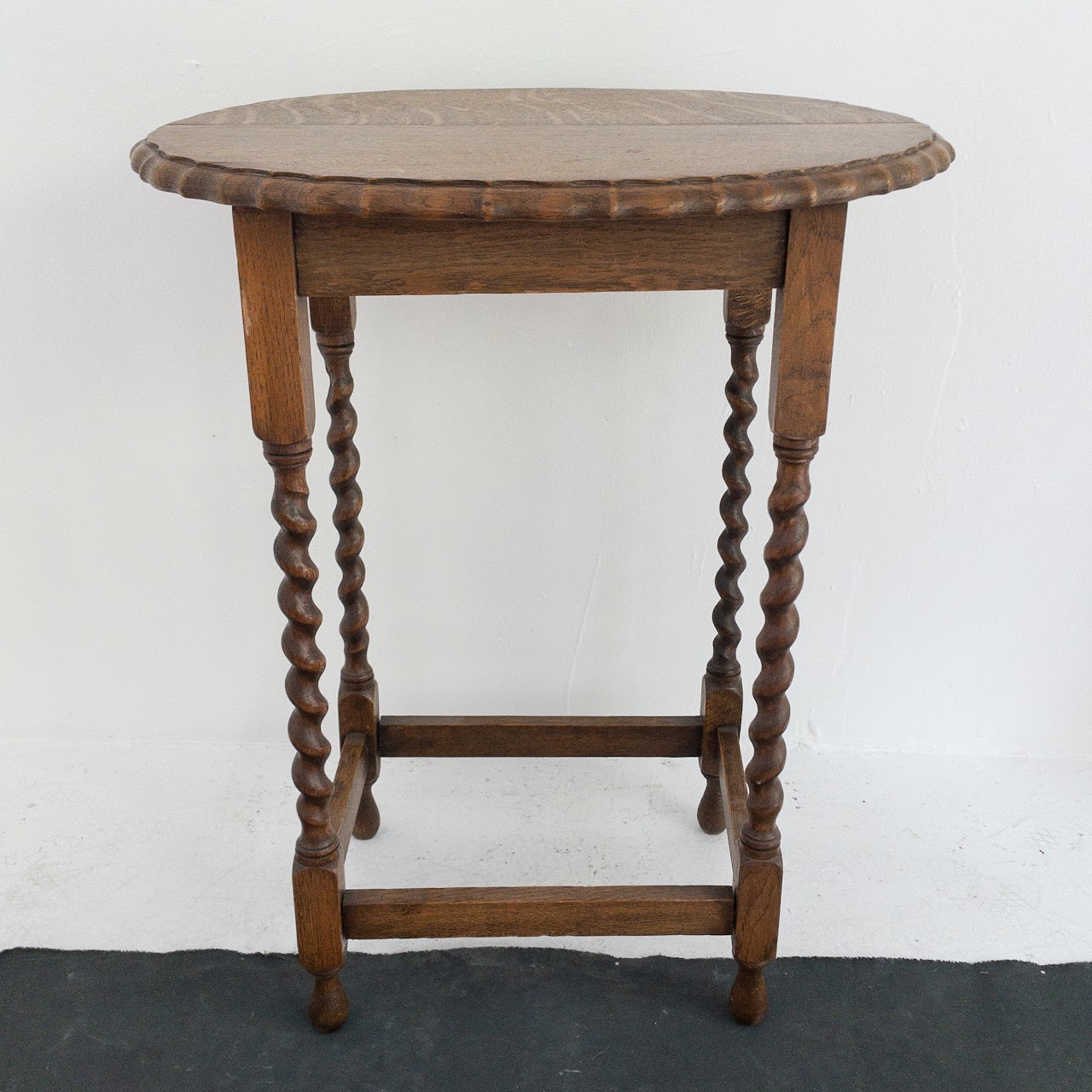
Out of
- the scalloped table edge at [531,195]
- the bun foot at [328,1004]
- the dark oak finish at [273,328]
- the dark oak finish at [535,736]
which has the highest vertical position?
the scalloped table edge at [531,195]

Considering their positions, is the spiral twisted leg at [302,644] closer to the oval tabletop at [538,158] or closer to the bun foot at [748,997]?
the oval tabletop at [538,158]

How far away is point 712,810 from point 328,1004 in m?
0.66

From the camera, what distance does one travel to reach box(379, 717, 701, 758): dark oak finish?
6.02ft

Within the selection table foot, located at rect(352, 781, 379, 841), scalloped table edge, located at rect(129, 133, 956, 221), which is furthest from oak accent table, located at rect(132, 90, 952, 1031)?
table foot, located at rect(352, 781, 379, 841)

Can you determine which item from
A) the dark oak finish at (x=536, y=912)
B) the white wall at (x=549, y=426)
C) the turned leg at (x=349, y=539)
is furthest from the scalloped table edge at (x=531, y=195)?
the dark oak finish at (x=536, y=912)

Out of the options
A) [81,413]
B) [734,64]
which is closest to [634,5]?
[734,64]

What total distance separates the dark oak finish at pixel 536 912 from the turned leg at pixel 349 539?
334mm

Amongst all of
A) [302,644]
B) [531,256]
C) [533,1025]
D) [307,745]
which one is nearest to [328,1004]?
[533,1025]

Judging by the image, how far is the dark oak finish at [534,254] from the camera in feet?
3.88

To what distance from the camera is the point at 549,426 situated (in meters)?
1.93

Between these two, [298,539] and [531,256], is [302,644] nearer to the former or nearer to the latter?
[298,539]

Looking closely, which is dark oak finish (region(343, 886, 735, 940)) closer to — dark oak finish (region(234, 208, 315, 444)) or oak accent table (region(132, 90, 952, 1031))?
oak accent table (region(132, 90, 952, 1031))

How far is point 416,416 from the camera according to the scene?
1.93 metres

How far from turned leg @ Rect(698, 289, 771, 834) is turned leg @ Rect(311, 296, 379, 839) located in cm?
52
